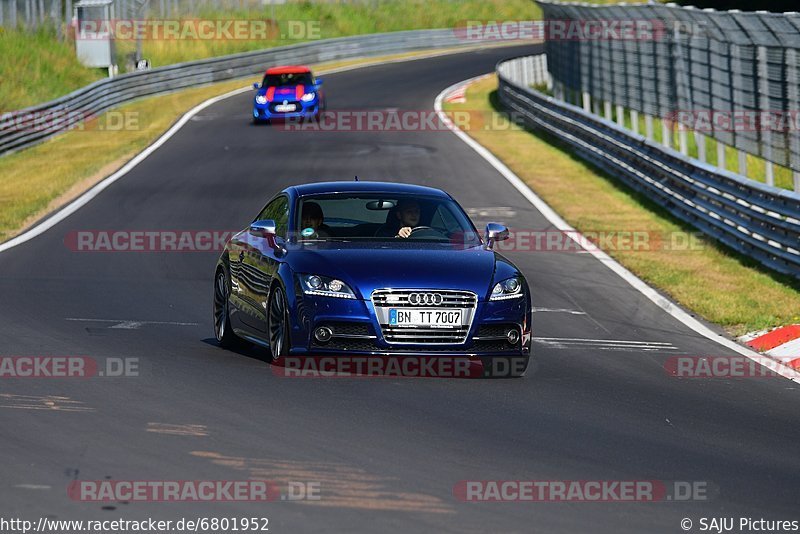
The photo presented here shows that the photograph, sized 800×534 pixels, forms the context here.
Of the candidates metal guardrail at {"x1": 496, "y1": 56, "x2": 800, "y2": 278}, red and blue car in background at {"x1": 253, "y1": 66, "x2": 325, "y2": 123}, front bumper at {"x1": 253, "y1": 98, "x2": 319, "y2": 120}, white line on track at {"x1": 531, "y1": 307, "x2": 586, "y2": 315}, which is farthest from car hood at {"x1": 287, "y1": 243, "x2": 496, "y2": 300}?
front bumper at {"x1": 253, "y1": 98, "x2": 319, "y2": 120}

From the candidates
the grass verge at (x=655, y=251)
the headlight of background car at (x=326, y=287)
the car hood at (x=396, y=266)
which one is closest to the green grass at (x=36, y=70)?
the grass verge at (x=655, y=251)

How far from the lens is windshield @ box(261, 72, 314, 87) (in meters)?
39.7

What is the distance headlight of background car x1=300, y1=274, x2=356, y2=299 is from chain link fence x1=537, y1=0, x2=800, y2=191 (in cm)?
896

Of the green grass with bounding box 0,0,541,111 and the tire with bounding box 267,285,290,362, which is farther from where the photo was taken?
the green grass with bounding box 0,0,541,111

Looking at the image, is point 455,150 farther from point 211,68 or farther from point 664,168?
point 211,68

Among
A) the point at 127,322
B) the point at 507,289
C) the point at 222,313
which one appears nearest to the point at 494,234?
the point at 507,289

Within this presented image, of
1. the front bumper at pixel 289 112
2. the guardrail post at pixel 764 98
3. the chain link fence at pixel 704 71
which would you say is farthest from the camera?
the front bumper at pixel 289 112

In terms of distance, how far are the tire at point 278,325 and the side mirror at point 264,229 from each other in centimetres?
47

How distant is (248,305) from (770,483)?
5180 mm

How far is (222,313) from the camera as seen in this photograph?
490 inches

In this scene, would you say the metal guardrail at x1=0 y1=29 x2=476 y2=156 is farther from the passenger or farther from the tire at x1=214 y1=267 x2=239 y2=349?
the passenger

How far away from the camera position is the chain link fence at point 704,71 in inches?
738

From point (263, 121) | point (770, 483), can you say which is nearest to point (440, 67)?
point (263, 121)

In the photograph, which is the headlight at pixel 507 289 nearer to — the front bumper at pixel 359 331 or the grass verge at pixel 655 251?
the front bumper at pixel 359 331
